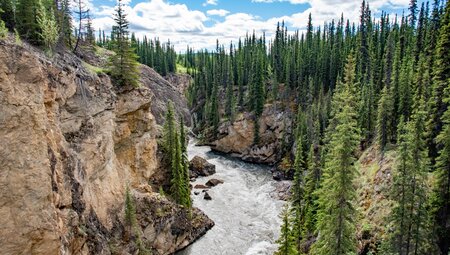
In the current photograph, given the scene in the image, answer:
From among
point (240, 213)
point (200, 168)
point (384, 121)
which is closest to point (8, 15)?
point (240, 213)

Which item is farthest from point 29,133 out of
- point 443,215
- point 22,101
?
point 443,215

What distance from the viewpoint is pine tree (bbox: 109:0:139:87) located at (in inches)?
1679

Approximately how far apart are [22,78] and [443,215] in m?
37.4

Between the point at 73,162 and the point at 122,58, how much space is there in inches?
674

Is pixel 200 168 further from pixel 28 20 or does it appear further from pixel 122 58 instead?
pixel 28 20

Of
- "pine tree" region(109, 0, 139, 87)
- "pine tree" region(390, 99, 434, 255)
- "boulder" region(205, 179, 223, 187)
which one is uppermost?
"pine tree" region(109, 0, 139, 87)

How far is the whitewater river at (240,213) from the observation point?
46094 mm

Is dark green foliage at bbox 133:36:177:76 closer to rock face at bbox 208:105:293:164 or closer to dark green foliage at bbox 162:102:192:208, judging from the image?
rock face at bbox 208:105:293:164

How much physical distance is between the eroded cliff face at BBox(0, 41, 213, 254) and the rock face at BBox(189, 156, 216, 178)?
76.1ft

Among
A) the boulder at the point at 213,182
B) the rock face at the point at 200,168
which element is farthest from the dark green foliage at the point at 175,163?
the rock face at the point at 200,168

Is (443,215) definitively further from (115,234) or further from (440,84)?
(115,234)

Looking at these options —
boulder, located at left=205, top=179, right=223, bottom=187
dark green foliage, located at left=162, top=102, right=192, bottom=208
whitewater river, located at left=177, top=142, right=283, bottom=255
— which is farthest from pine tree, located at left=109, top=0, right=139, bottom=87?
boulder, located at left=205, top=179, right=223, bottom=187

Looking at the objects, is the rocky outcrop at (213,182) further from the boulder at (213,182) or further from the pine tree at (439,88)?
the pine tree at (439,88)

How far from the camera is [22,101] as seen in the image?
2430 centimetres
